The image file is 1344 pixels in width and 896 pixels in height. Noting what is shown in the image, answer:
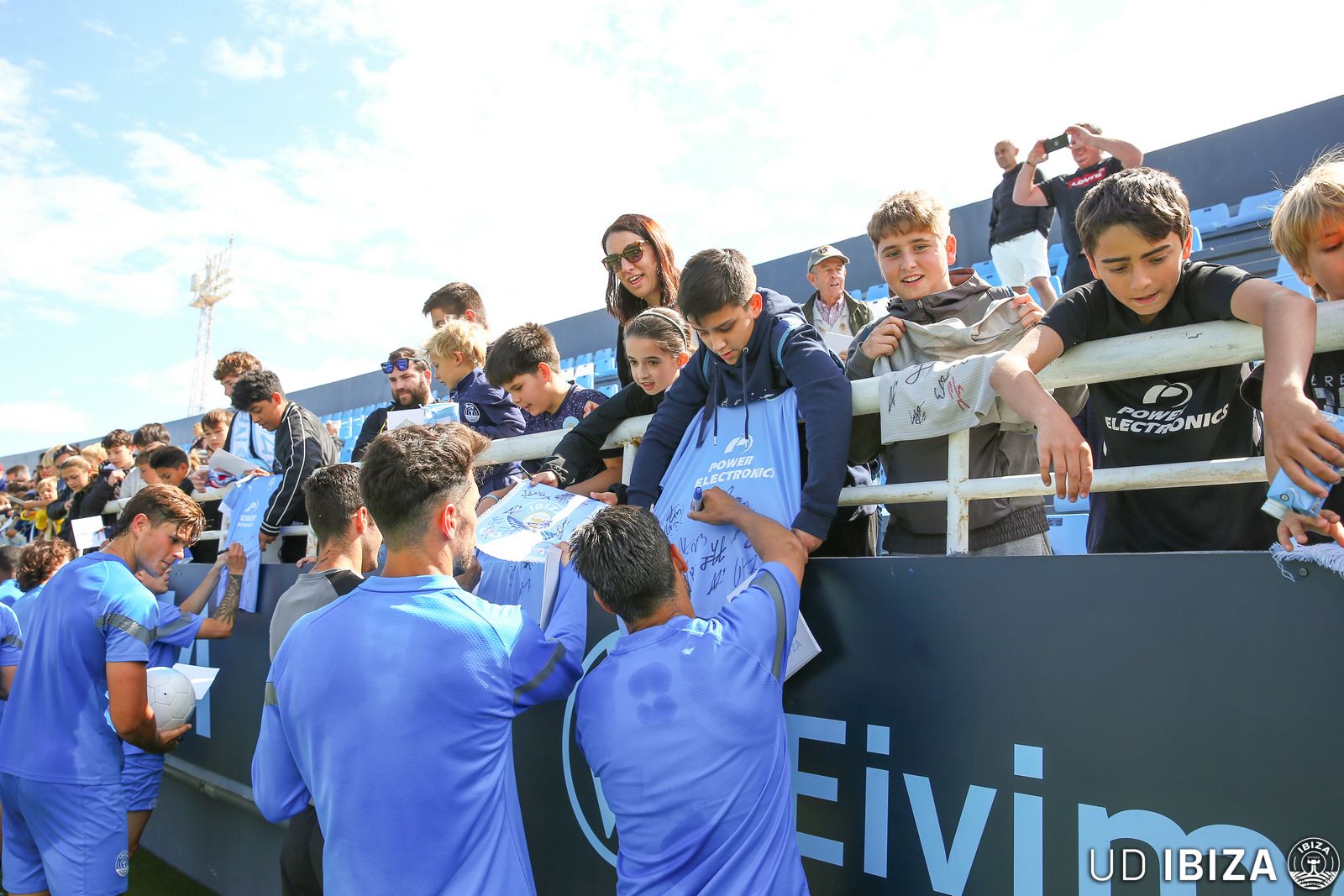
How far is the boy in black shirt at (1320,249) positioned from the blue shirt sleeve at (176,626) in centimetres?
458

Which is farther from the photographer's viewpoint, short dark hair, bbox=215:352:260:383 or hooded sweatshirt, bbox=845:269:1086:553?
short dark hair, bbox=215:352:260:383

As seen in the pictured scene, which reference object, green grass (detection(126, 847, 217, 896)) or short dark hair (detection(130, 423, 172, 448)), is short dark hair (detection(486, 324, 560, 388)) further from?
short dark hair (detection(130, 423, 172, 448))

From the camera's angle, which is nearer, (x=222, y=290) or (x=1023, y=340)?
(x=1023, y=340)

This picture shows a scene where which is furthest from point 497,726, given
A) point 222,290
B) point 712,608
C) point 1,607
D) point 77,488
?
point 222,290

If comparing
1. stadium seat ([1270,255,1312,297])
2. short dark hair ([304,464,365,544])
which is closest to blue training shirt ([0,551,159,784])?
short dark hair ([304,464,365,544])

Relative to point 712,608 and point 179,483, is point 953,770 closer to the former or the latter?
point 712,608

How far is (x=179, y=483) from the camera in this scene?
242 inches

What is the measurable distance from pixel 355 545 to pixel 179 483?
144 inches

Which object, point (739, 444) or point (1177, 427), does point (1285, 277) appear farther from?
point (739, 444)

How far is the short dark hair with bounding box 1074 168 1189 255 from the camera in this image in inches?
76.2

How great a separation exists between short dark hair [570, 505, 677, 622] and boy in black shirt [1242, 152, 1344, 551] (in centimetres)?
130

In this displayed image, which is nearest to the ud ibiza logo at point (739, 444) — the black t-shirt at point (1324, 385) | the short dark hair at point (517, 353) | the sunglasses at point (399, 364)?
the black t-shirt at point (1324, 385)

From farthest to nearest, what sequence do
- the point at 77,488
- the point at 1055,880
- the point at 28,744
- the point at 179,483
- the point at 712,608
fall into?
the point at 77,488 → the point at 179,483 → the point at 28,744 → the point at 712,608 → the point at 1055,880

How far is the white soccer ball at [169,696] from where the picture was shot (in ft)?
13.5
